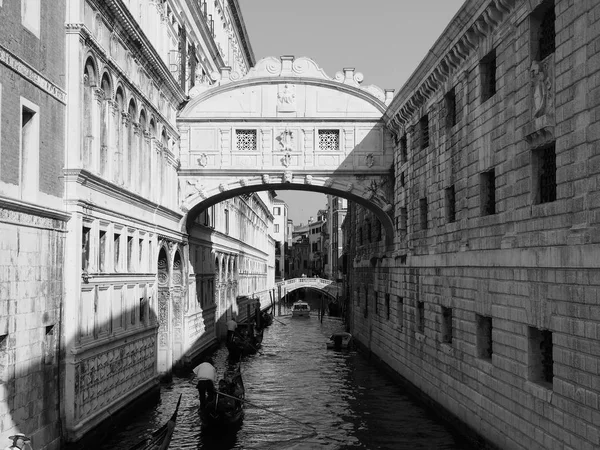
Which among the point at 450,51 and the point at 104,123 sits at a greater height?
the point at 450,51

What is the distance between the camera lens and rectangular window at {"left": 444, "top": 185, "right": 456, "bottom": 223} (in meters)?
16.0

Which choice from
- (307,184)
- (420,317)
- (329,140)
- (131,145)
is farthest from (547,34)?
(307,184)

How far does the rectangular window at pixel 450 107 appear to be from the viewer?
16.2m

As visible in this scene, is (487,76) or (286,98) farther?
(286,98)

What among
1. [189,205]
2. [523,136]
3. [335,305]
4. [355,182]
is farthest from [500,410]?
[335,305]

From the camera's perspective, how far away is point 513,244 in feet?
38.5

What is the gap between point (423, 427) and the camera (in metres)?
16.0

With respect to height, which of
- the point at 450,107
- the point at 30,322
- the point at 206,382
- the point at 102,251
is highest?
the point at 450,107

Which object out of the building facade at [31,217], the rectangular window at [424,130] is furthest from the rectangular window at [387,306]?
the building facade at [31,217]

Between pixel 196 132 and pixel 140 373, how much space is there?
26.7 ft

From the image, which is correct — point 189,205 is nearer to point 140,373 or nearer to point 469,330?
point 140,373

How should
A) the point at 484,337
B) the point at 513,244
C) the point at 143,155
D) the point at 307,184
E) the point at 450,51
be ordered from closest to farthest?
the point at 513,244, the point at 484,337, the point at 450,51, the point at 143,155, the point at 307,184

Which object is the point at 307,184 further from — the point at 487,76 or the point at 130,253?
the point at 487,76

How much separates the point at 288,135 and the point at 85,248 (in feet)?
33.5
